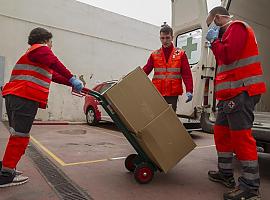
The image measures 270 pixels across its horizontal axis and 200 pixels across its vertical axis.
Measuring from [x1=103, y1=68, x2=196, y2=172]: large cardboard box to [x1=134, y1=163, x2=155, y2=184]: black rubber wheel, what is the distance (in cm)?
11

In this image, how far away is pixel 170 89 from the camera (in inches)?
137

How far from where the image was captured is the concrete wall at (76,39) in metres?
8.91

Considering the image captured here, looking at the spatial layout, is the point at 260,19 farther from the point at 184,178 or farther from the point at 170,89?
the point at 184,178

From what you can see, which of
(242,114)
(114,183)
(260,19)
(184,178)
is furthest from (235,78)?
(260,19)

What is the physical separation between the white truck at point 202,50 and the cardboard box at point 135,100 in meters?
0.98

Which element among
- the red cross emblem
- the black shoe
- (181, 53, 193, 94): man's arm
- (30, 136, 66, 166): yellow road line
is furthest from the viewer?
(30, 136, 66, 166): yellow road line

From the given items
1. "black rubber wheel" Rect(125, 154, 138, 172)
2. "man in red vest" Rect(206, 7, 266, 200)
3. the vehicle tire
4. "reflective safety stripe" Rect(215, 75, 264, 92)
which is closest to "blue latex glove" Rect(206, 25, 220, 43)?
"man in red vest" Rect(206, 7, 266, 200)

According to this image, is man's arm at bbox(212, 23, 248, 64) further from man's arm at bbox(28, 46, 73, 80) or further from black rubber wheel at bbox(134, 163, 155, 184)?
man's arm at bbox(28, 46, 73, 80)

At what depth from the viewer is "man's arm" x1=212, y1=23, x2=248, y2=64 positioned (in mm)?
2350

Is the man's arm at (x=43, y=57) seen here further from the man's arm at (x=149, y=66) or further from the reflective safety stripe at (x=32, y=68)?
the man's arm at (x=149, y=66)

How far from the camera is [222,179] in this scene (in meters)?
2.91

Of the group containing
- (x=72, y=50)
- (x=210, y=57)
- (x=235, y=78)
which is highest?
(x=72, y=50)

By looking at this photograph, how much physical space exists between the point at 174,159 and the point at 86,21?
8761 mm

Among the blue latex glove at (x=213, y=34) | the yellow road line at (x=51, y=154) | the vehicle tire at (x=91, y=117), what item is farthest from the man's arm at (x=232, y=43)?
the vehicle tire at (x=91, y=117)
